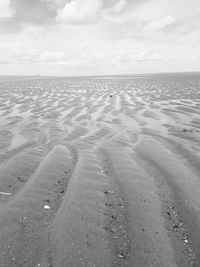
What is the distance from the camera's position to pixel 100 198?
513cm

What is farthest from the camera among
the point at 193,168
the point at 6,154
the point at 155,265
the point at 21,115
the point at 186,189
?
the point at 21,115

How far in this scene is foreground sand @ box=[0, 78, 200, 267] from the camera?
3.65 m

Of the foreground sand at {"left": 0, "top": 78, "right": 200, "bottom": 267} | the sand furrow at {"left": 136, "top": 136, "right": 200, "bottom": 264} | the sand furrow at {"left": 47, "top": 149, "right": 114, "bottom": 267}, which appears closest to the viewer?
the sand furrow at {"left": 47, "top": 149, "right": 114, "bottom": 267}

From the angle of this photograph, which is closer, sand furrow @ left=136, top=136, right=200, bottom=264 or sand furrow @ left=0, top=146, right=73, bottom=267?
sand furrow @ left=0, top=146, right=73, bottom=267

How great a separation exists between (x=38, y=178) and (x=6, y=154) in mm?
2173

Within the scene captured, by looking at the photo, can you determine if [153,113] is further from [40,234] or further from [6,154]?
[40,234]

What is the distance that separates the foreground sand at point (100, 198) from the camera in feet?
12.0

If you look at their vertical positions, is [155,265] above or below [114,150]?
above

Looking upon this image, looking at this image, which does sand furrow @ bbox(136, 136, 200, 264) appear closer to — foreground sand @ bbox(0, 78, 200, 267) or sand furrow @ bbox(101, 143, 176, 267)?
foreground sand @ bbox(0, 78, 200, 267)

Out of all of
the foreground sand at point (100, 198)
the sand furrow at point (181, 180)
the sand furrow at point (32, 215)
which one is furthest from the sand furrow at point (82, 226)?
the sand furrow at point (181, 180)

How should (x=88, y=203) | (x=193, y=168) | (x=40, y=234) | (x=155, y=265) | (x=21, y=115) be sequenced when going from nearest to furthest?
(x=155, y=265)
(x=40, y=234)
(x=88, y=203)
(x=193, y=168)
(x=21, y=115)

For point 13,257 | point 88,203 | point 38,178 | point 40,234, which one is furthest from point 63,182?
point 13,257

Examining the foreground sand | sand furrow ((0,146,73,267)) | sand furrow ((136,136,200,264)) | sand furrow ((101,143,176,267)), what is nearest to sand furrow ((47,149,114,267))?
the foreground sand

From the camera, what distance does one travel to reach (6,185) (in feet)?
18.7
